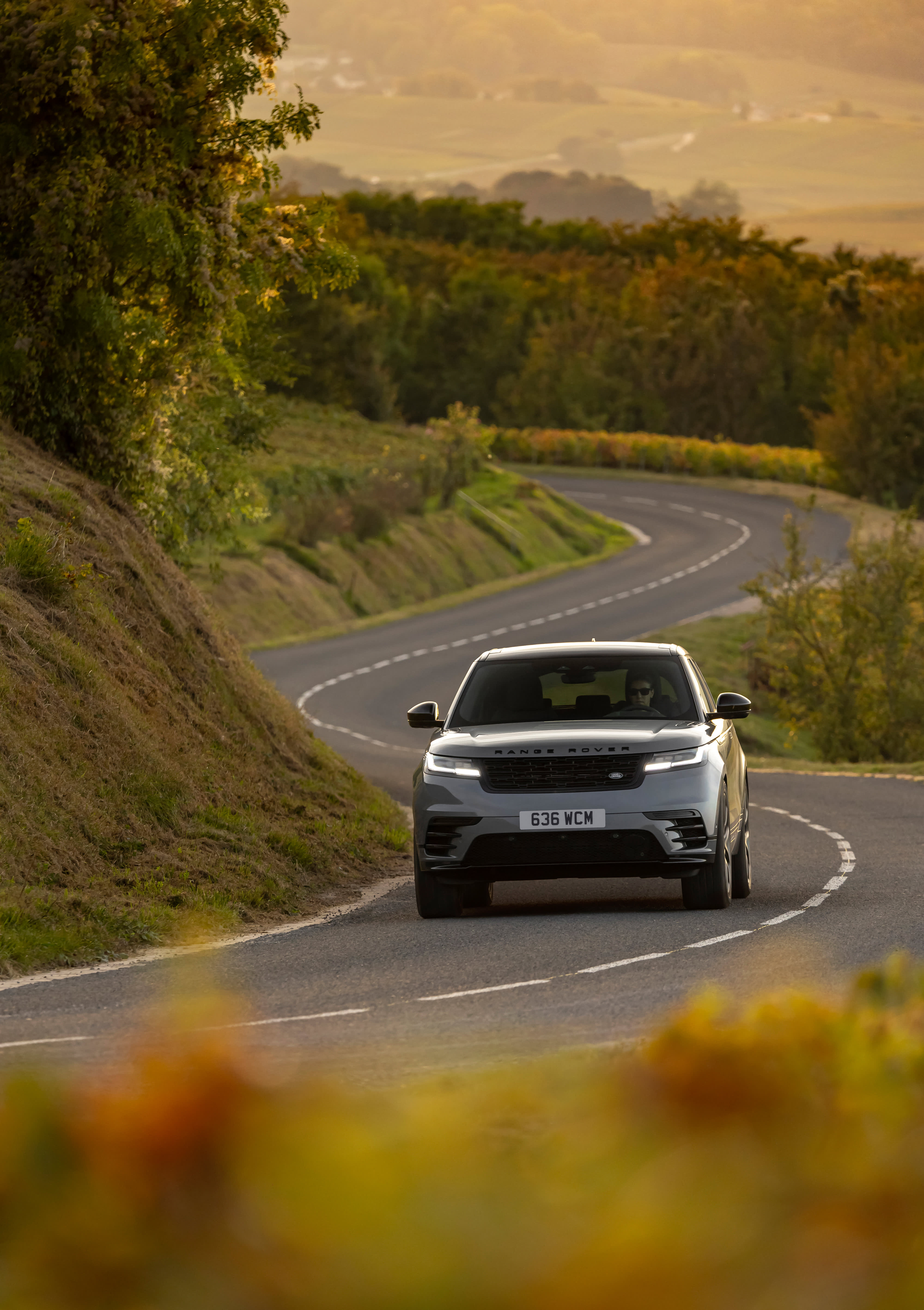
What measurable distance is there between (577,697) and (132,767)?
345cm

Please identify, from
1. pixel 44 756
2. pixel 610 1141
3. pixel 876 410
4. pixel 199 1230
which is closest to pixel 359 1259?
pixel 199 1230

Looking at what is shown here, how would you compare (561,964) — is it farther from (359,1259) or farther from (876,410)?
(876,410)

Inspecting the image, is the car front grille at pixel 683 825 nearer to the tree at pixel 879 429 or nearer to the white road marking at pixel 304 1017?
the white road marking at pixel 304 1017

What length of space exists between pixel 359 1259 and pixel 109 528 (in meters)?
15.5

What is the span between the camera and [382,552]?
193 feet

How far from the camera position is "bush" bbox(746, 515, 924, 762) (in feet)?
132

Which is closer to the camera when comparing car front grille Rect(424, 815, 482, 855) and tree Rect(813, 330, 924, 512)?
car front grille Rect(424, 815, 482, 855)

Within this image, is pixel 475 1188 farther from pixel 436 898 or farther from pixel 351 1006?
Result: pixel 436 898

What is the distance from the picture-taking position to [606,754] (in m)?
11.5

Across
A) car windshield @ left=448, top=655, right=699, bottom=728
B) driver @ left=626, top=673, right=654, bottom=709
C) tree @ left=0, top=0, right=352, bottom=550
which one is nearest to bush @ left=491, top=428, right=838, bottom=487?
tree @ left=0, top=0, right=352, bottom=550

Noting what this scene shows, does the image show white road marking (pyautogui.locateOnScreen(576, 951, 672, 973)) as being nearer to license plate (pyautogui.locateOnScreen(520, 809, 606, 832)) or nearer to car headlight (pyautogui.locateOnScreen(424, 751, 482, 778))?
license plate (pyautogui.locateOnScreen(520, 809, 606, 832))

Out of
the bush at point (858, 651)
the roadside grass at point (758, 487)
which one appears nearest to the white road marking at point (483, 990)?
the bush at point (858, 651)

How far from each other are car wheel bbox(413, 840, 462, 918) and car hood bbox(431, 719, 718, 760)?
2.47 ft

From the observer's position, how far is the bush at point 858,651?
4034 cm
